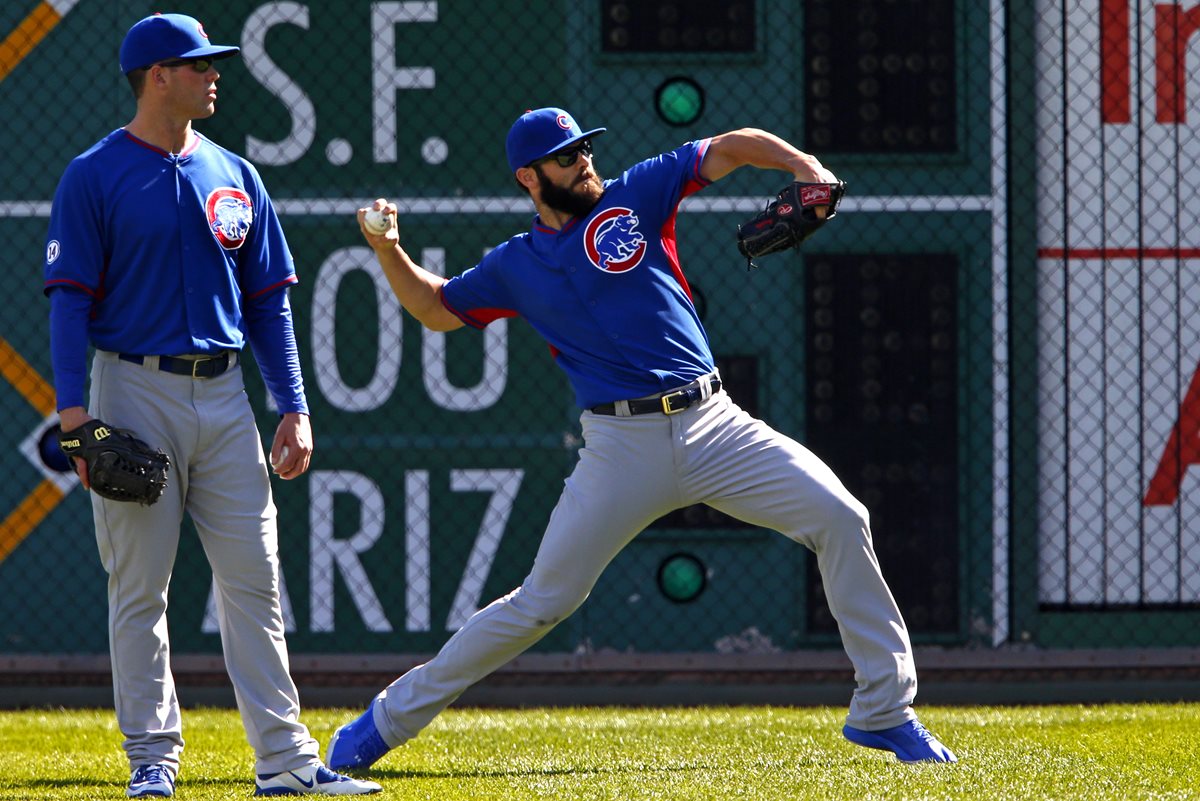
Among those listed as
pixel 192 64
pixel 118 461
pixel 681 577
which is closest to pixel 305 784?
pixel 118 461

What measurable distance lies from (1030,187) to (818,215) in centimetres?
264

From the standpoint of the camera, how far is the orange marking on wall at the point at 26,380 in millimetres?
6316

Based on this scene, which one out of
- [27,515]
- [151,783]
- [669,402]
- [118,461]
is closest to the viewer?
[118,461]

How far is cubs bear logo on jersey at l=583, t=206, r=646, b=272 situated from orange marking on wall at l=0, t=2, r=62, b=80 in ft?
10.5

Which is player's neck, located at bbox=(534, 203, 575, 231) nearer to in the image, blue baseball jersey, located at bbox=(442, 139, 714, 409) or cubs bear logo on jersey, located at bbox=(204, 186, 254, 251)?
blue baseball jersey, located at bbox=(442, 139, 714, 409)

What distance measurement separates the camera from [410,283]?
436cm

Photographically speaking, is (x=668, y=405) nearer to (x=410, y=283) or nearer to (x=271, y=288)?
(x=410, y=283)

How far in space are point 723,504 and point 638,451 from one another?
28cm

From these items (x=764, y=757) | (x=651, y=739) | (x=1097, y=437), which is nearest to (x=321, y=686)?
(x=651, y=739)

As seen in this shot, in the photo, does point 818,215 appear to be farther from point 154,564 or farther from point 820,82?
point 820,82

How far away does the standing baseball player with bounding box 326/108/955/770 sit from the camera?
13.4ft

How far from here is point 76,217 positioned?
12.6 ft

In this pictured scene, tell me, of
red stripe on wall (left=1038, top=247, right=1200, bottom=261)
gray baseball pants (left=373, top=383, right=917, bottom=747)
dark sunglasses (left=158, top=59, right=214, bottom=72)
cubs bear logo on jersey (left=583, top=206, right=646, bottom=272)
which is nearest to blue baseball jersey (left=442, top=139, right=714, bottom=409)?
cubs bear logo on jersey (left=583, top=206, right=646, bottom=272)

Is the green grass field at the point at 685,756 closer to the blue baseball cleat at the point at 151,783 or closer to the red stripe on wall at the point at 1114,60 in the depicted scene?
the blue baseball cleat at the point at 151,783
